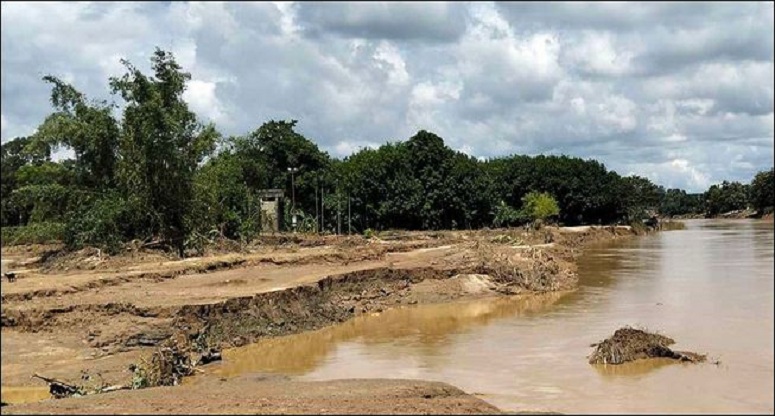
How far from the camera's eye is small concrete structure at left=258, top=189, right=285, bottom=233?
5238 centimetres

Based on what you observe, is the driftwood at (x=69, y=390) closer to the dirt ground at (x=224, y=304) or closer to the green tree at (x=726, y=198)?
the dirt ground at (x=224, y=304)

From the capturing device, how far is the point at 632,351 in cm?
1409

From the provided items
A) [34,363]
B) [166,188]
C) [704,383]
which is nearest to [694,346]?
Answer: [704,383]

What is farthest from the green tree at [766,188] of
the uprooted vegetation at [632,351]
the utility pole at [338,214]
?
the utility pole at [338,214]

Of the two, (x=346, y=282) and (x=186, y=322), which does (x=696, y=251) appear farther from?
(x=186, y=322)

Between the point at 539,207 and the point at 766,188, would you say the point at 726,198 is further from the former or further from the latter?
the point at 766,188

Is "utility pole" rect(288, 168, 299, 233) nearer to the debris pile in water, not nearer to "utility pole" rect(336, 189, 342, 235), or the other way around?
"utility pole" rect(336, 189, 342, 235)

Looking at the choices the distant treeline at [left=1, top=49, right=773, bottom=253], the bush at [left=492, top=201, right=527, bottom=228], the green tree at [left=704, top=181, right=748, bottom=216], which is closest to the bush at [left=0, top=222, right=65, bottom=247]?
the distant treeline at [left=1, top=49, right=773, bottom=253]

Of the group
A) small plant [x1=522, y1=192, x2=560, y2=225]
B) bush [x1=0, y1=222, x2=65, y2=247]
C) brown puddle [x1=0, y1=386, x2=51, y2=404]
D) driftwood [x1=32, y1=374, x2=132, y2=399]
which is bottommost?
brown puddle [x1=0, y1=386, x2=51, y2=404]

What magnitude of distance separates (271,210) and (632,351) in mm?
41932

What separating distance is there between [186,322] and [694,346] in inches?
425

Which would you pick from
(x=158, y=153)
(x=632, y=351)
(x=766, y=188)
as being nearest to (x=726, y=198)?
(x=766, y=188)

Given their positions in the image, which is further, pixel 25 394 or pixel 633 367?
pixel 633 367

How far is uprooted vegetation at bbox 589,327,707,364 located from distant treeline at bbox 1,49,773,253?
34.4ft
